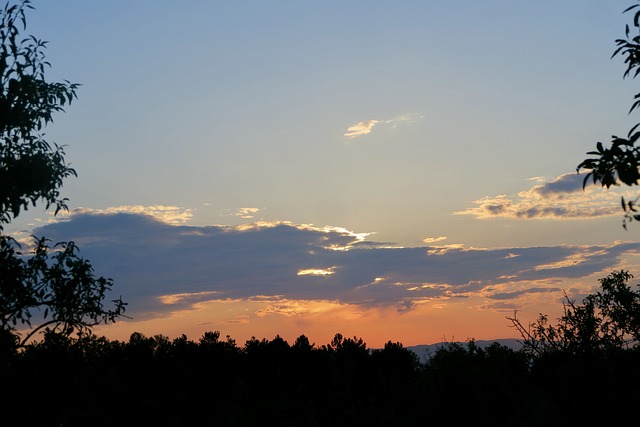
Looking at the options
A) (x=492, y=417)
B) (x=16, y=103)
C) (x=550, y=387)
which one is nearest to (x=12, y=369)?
(x=16, y=103)

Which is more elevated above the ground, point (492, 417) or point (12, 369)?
point (12, 369)

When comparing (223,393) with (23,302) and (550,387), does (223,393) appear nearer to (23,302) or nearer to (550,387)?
(23,302)

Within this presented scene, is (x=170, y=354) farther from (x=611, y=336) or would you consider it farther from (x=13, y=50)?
(x=611, y=336)

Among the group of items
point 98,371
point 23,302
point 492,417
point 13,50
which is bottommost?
point 492,417

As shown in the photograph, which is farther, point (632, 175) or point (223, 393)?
point (223, 393)

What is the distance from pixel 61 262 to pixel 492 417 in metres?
16.8

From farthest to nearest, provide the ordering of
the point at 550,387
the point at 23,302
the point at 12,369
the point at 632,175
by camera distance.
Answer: the point at 23,302 < the point at 12,369 < the point at 550,387 < the point at 632,175

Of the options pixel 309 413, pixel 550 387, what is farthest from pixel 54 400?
pixel 550 387

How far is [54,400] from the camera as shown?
2411 cm

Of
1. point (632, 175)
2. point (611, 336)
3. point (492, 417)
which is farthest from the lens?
point (611, 336)

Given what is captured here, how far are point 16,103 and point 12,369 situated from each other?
10.3 meters

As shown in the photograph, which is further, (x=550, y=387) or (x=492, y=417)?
(x=492, y=417)

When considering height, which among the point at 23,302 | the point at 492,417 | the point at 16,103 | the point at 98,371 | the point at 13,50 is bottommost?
the point at 492,417

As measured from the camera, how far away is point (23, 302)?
2583cm
